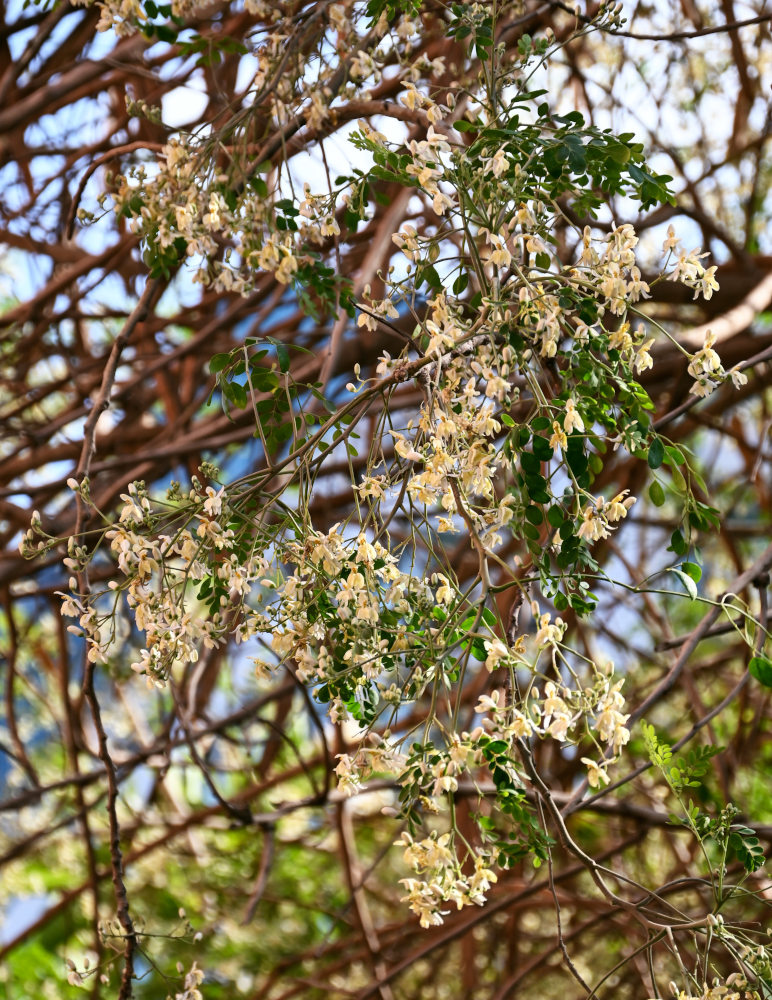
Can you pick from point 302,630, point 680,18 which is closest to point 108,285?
point 680,18

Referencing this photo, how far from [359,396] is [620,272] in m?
0.18

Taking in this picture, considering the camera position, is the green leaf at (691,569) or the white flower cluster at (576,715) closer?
the white flower cluster at (576,715)

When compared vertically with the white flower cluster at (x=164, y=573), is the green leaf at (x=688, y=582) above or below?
below

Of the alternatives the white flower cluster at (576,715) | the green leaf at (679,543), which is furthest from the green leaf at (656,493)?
the white flower cluster at (576,715)

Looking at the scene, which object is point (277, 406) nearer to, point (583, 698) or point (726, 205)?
point (583, 698)

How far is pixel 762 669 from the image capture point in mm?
634

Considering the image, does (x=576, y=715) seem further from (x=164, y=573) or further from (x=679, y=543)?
(x=164, y=573)

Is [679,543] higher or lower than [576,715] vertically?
higher

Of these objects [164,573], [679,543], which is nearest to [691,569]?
[679,543]

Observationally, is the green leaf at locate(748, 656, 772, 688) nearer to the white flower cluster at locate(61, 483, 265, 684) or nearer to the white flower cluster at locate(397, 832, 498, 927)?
the white flower cluster at locate(397, 832, 498, 927)

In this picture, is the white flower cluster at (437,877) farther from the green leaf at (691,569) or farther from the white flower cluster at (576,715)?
the green leaf at (691,569)

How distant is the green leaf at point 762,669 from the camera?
63 centimetres

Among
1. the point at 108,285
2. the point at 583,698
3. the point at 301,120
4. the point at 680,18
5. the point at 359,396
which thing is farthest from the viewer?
the point at 108,285

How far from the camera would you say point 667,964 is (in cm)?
172
